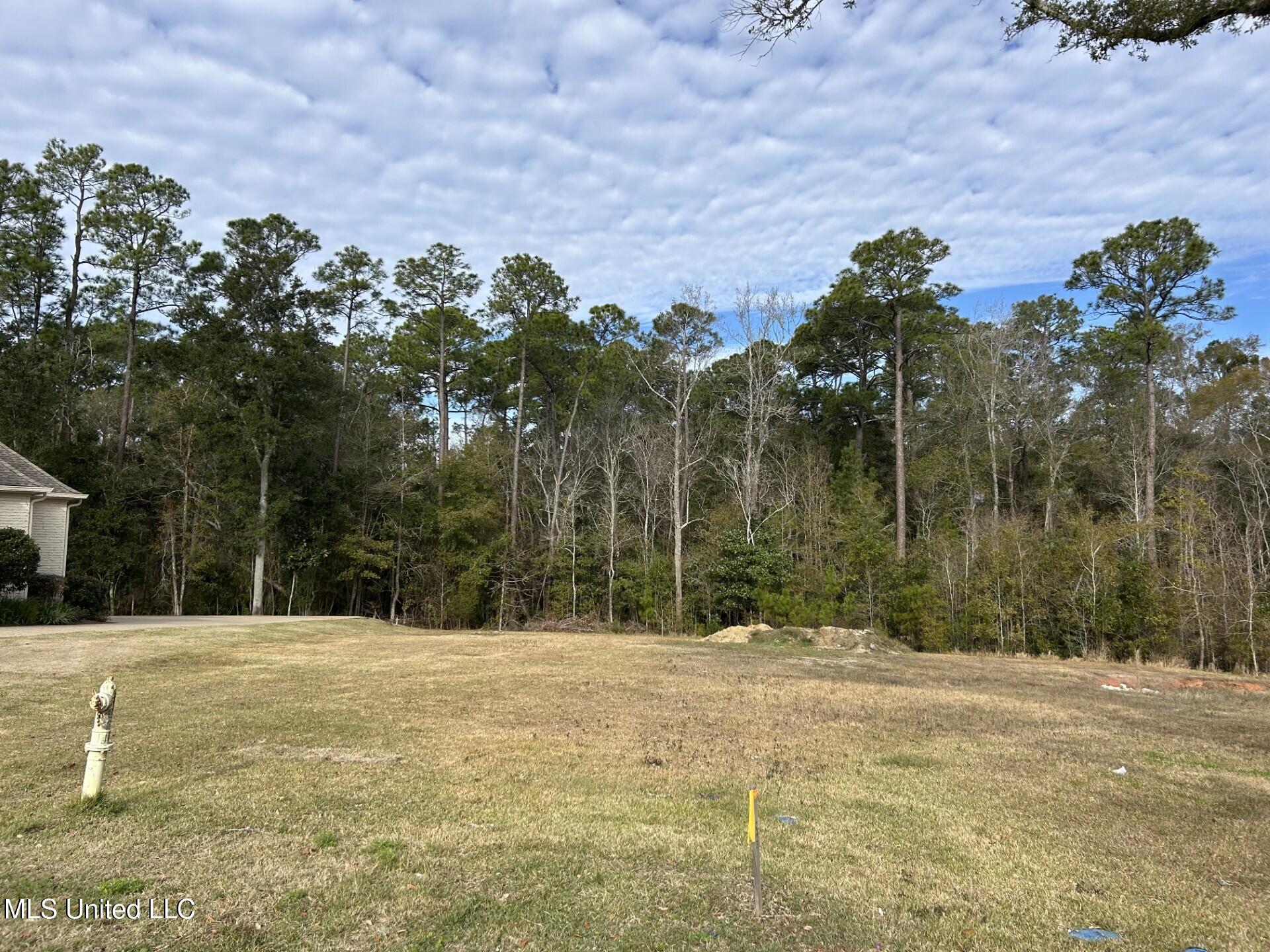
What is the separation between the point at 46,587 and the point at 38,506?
7.08 feet

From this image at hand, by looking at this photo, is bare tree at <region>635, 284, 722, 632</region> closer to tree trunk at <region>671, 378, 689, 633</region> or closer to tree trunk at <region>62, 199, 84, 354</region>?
tree trunk at <region>671, 378, 689, 633</region>

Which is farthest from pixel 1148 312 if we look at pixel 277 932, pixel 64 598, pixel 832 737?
pixel 64 598

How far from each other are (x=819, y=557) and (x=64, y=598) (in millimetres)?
21036

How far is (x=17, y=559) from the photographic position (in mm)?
14906

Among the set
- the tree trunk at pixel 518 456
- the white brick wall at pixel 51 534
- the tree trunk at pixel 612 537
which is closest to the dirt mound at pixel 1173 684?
the tree trunk at pixel 612 537

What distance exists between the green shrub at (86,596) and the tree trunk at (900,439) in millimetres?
23062

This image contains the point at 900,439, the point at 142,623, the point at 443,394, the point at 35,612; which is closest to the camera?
the point at 35,612

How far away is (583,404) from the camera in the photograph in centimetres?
2975

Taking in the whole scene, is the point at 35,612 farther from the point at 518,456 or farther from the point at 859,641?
the point at 859,641

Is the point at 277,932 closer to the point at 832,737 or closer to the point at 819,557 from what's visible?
the point at 832,737

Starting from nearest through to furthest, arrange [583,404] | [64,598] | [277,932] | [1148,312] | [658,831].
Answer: [277,932] → [658,831] → [64,598] → [1148,312] → [583,404]

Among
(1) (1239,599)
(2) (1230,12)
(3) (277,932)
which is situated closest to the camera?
(3) (277,932)

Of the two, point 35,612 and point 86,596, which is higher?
point 86,596

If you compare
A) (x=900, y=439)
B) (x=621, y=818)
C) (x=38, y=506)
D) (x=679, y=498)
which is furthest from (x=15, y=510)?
(x=900, y=439)
